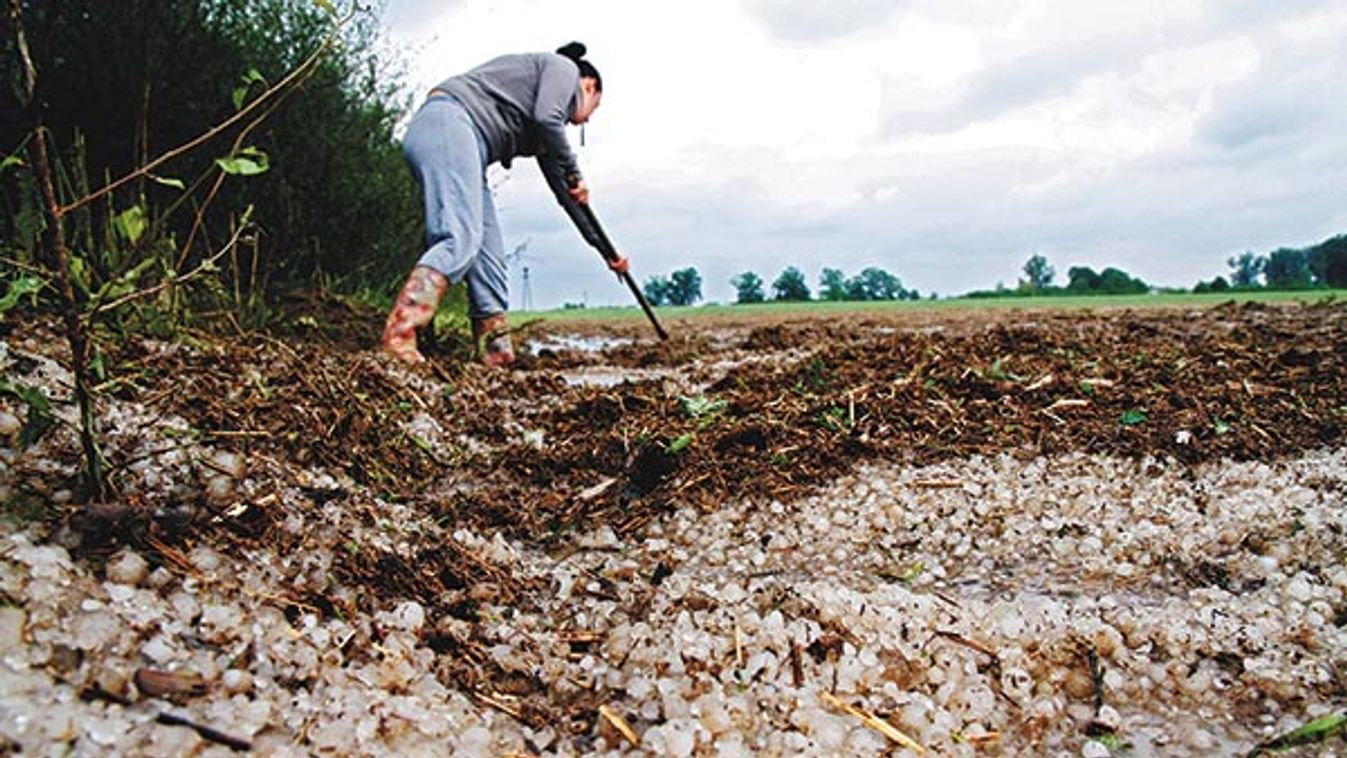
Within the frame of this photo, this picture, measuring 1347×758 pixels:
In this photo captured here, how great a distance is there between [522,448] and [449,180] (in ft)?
7.19

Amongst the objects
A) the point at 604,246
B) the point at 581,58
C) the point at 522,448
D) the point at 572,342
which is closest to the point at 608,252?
the point at 604,246

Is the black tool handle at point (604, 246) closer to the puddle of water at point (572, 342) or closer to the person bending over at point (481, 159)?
the person bending over at point (481, 159)

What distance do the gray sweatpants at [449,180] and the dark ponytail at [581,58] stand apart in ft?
2.83

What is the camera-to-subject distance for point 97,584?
1.33 m

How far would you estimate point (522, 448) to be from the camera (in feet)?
8.75

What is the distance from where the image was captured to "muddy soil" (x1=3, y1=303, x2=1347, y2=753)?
4.89 ft

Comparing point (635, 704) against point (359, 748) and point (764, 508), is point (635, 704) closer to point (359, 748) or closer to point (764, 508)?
point (359, 748)

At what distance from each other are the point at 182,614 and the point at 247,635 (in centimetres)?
10

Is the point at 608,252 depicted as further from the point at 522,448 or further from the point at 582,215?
the point at 522,448

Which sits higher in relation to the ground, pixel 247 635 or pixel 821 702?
pixel 247 635

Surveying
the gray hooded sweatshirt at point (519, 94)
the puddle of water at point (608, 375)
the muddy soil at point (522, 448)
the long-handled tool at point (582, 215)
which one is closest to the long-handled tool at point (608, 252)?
the long-handled tool at point (582, 215)

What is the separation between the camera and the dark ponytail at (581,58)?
17.2 ft

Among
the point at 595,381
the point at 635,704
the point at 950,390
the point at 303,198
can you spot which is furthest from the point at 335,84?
the point at 635,704

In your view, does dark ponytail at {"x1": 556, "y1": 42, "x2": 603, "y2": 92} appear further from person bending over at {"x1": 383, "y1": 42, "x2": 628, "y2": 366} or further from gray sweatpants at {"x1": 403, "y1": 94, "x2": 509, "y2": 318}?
gray sweatpants at {"x1": 403, "y1": 94, "x2": 509, "y2": 318}
